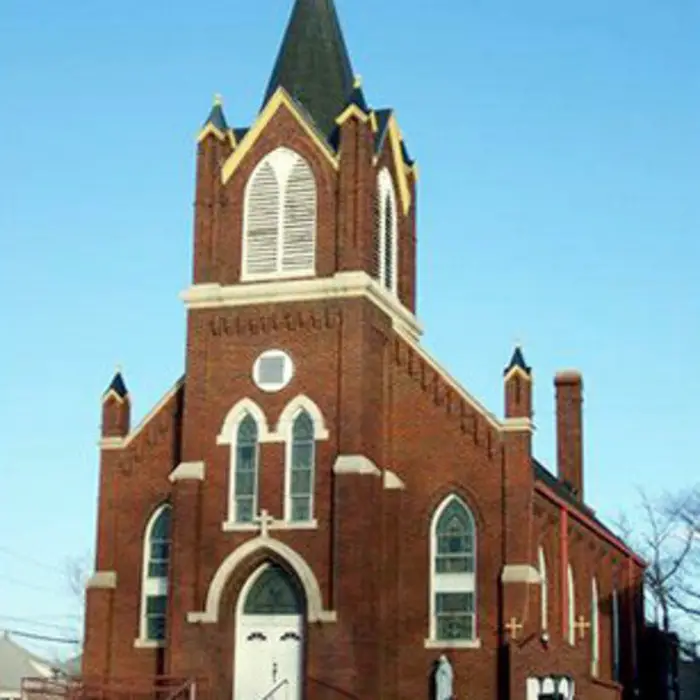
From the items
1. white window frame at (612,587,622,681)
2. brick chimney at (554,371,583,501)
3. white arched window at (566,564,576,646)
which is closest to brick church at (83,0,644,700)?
white arched window at (566,564,576,646)

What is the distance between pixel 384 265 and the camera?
126ft

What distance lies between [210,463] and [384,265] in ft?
21.5

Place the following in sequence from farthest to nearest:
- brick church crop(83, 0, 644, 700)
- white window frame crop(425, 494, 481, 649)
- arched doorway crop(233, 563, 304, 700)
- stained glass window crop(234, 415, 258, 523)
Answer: stained glass window crop(234, 415, 258, 523), arched doorway crop(233, 563, 304, 700), white window frame crop(425, 494, 481, 649), brick church crop(83, 0, 644, 700)

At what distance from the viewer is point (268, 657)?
1395 inches

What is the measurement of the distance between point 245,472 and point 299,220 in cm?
611

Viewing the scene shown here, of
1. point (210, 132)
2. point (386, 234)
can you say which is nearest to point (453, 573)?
→ point (386, 234)

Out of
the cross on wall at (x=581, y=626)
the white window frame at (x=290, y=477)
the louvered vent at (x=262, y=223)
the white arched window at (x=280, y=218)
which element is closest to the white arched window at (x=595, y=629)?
the cross on wall at (x=581, y=626)

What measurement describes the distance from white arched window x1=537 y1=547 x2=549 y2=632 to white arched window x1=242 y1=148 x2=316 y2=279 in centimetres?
860

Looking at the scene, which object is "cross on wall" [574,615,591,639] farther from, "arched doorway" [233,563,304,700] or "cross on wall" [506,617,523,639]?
"arched doorway" [233,563,304,700]

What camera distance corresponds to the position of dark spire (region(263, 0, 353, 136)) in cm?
3862

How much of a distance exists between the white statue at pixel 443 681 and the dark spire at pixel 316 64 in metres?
12.9

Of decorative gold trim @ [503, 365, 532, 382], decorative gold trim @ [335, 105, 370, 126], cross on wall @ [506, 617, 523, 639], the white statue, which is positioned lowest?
the white statue

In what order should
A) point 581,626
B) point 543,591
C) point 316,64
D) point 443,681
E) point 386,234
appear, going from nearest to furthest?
point 443,681 < point 543,591 < point 581,626 < point 386,234 < point 316,64

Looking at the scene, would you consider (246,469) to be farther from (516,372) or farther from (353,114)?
(353,114)
